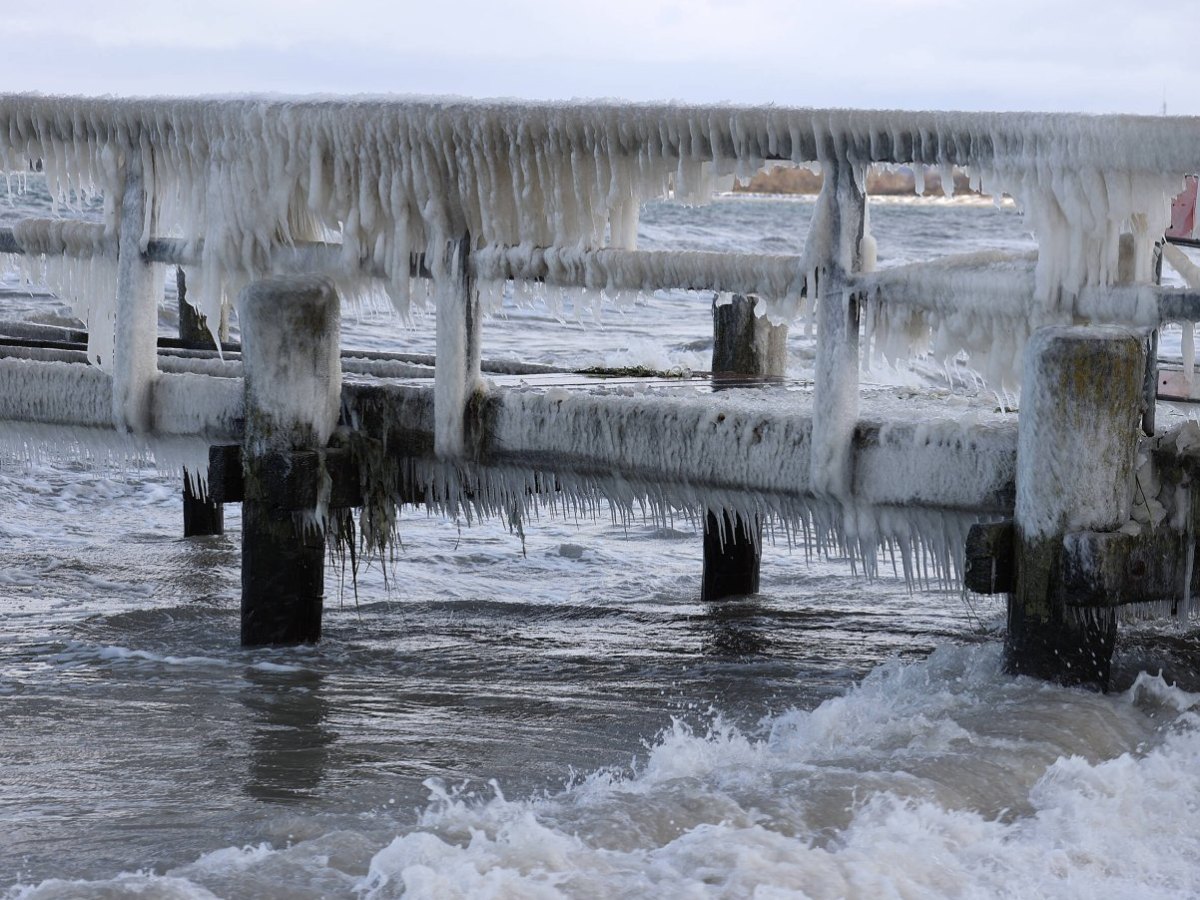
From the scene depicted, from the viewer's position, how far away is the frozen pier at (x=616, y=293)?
4.94 metres

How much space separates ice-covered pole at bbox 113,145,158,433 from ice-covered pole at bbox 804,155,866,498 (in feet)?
8.86

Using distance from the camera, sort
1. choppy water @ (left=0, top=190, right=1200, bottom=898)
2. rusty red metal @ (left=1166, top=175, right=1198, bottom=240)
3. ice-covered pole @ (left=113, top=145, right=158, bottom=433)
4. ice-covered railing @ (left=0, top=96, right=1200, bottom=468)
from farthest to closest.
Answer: rusty red metal @ (left=1166, top=175, right=1198, bottom=240) < ice-covered pole @ (left=113, top=145, right=158, bottom=433) < ice-covered railing @ (left=0, top=96, right=1200, bottom=468) < choppy water @ (left=0, top=190, right=1200, bottom=898)

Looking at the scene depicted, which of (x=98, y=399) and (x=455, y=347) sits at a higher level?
(x=455, y=347)

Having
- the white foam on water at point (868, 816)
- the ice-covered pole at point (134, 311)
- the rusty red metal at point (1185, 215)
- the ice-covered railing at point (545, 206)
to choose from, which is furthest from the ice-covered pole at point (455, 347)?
the rusty red metal at point (1185, 215)

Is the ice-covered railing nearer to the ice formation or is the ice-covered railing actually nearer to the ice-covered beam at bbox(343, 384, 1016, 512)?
the ice formation

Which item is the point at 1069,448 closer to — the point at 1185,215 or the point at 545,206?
the point at 545,206

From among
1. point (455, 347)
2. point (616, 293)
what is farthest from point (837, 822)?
point (455, 347)

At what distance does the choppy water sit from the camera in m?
4.17

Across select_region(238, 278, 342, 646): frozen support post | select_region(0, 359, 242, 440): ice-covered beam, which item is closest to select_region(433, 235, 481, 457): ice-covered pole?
select_region(238, 278, 342, 646): frozen support post

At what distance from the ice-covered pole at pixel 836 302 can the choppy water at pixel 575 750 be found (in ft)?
2.70

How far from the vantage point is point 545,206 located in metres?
5.82

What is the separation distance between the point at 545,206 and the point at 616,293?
1.37 ft

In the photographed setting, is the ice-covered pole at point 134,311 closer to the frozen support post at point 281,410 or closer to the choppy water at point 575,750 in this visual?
the frozen support post at point 281,410

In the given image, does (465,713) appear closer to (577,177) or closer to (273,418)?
(273,418)
